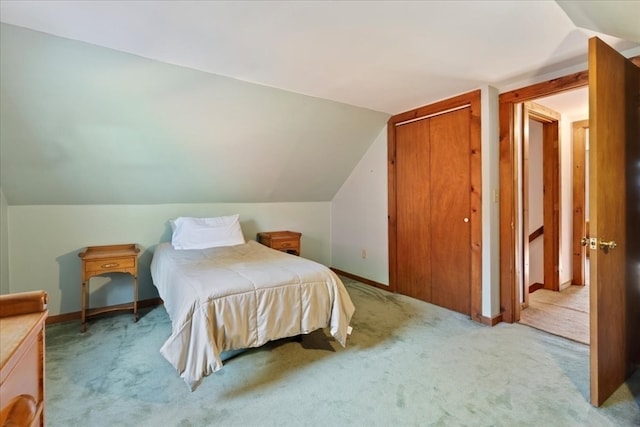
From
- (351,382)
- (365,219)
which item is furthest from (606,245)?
(365,219)

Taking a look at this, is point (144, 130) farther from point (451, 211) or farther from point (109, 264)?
point (451, 211)

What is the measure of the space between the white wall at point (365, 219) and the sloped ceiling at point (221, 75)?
22.0 inches

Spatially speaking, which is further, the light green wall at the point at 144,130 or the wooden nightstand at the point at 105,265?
the wooden nightstand at the point at 105,265

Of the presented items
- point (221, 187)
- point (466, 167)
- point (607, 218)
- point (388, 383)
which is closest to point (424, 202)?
point (466, 167)

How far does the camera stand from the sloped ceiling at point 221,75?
167cm

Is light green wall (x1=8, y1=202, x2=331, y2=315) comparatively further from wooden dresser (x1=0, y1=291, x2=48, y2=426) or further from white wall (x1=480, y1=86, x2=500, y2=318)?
white wall (x1=480, y1=86, x2=500, y2=318)

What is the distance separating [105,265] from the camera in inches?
108

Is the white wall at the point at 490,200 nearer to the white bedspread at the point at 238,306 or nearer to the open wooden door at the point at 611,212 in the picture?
the open wooden door at the point at 611,212

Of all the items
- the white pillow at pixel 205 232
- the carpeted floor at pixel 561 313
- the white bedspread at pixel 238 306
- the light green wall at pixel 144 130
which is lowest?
the carpeted floor at pixel 561 313

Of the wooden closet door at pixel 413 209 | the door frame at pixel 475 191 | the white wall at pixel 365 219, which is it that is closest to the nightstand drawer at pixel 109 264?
the white wall at pixel 365 219

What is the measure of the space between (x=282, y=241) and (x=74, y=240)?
2.11 meters

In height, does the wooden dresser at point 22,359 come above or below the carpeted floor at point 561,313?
above

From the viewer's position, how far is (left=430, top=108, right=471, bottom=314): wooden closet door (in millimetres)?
2971

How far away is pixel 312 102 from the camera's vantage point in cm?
303
